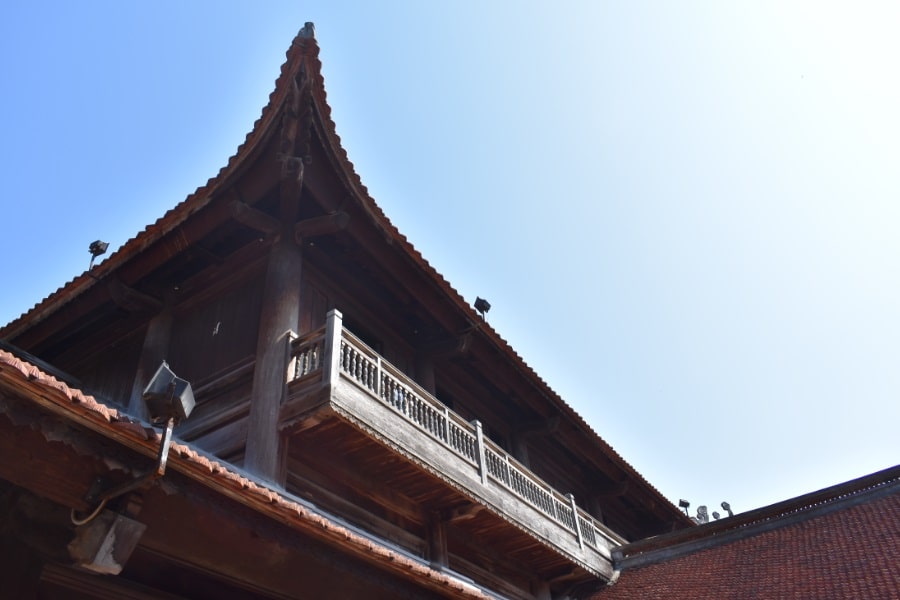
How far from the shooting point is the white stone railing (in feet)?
26.5

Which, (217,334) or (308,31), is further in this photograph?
(217,334)

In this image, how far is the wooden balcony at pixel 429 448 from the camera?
25.8 ft

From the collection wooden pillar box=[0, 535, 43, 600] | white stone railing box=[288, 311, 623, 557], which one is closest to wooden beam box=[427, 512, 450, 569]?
white stone railing box=[288, 311, 623, 557]

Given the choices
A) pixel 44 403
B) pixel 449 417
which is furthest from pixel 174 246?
pixel 44 403

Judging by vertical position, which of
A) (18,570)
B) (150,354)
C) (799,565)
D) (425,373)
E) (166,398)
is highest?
(425,373)

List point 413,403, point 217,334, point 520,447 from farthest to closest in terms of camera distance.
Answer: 1. point 520,447
2. point 217,334
3. point 413,403

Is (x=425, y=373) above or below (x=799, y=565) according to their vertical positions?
above

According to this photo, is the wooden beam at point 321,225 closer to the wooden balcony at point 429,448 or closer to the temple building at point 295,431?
the temple building at point 295,431

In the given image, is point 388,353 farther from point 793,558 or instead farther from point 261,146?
point 793,558

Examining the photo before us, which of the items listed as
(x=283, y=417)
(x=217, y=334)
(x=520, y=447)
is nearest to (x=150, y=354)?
(x=217, y=334)

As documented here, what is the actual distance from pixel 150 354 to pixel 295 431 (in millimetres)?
3478

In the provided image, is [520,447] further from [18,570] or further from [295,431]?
[18,570]

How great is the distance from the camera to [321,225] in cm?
972

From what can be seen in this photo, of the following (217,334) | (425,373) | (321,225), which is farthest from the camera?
(425,373)
